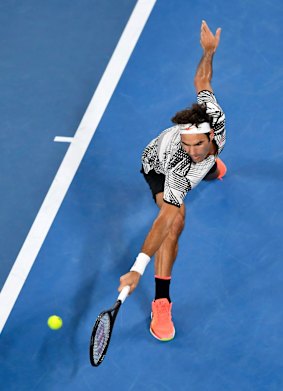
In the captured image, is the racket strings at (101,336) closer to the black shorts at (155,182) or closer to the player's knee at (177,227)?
the player's knee at (177,227)

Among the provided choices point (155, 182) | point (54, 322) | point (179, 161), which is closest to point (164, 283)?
point (155, 182)

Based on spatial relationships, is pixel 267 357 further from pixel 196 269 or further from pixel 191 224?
pixel 191 224

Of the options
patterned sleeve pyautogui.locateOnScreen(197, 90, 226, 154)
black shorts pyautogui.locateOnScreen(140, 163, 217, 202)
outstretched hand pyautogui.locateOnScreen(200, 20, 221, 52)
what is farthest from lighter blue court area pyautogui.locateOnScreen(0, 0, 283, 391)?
outstretched hand pyautogui.locateOnScreen(200, 20, 221, 52)

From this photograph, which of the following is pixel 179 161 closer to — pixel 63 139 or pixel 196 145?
pixel 196 145

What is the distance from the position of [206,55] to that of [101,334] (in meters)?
2.86

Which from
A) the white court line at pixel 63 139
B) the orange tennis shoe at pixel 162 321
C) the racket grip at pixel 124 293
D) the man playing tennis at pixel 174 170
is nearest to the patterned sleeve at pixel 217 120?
the man playing tennis at pixel 174 170

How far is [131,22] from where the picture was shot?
381 inches

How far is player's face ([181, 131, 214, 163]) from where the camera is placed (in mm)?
6543

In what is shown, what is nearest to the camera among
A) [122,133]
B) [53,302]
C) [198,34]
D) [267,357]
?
[267,357]

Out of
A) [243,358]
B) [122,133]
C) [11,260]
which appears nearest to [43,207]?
[11,260]

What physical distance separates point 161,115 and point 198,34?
4.50ft

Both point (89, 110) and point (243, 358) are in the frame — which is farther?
point (89, 110)

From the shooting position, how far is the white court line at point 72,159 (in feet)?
24.8

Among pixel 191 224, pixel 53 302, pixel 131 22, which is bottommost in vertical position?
pixel 53 302
